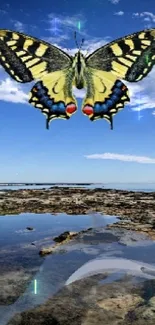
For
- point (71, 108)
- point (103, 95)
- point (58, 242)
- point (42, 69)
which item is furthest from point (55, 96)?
point (58, 242)

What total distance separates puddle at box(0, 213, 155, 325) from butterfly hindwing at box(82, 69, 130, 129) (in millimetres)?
5696

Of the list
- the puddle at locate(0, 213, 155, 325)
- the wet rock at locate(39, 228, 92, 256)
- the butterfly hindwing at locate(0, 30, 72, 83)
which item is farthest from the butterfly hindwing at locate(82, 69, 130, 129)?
the wet rock at locate(39, 228, 92, 256)

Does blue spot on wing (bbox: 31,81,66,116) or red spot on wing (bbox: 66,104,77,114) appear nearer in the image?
red spot on wing (bbox: 66,104,77,114)

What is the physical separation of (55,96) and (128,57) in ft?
2.59

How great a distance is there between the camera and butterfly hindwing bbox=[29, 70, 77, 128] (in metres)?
2.12

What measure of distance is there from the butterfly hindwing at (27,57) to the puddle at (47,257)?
563 centimetres

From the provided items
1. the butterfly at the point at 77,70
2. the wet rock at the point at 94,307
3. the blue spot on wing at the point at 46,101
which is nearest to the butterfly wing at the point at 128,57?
the butterfly at the point at 77,70

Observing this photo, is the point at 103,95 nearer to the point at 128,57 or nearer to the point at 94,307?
the point at 128,57

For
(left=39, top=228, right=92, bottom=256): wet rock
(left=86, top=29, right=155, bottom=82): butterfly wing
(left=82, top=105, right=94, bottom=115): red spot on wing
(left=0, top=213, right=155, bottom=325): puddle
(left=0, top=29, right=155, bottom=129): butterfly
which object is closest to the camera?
(left=82, top=105, right=94, bottom=115): red spot on wing

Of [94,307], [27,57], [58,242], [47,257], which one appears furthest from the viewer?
Result: [58,242]

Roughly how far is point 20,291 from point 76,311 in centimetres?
176

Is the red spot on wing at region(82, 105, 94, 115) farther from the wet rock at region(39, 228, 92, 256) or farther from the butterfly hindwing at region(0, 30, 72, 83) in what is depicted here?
the wet rock at region(39, 228, 92, 256)

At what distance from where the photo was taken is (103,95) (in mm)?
2746

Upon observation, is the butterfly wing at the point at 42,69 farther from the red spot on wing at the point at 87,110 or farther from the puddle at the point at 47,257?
the puddle at the point at 47,257
